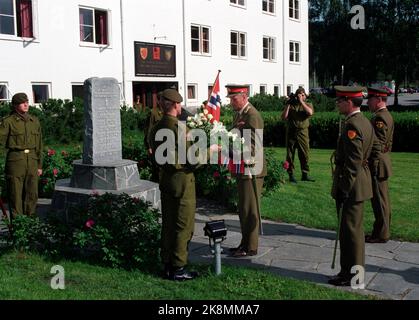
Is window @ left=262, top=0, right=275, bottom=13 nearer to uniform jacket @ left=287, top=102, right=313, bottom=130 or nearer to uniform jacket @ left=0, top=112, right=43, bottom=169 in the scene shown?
uniform jacket @ left=287, top=102, right=313, bottom=130

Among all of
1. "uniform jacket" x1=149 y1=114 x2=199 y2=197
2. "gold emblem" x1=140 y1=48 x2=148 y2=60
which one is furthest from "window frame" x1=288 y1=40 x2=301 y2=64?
"uniform jacket" x1=149 y1=114 x2=199 y2=197

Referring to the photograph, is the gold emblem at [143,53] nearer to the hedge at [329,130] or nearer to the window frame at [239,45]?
the hedge at [329,130]

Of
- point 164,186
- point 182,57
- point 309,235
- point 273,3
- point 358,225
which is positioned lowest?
point 309,235

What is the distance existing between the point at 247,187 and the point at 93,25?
57.2 feet

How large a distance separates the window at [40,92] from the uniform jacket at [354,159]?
54.0ft

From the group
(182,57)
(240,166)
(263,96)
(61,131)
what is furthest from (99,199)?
(263,96)

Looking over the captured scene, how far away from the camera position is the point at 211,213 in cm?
946

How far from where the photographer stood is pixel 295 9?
3925 cm

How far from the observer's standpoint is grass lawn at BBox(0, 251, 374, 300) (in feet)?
17.3

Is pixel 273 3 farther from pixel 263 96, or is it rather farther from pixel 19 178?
pixel 19 178

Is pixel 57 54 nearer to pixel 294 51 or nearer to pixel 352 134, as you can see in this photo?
pixel 352 134

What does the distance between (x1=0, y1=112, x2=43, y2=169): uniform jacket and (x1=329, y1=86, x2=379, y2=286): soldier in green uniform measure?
16.0ft

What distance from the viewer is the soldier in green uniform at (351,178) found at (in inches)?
217

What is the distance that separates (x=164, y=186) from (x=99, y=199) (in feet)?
4.24
